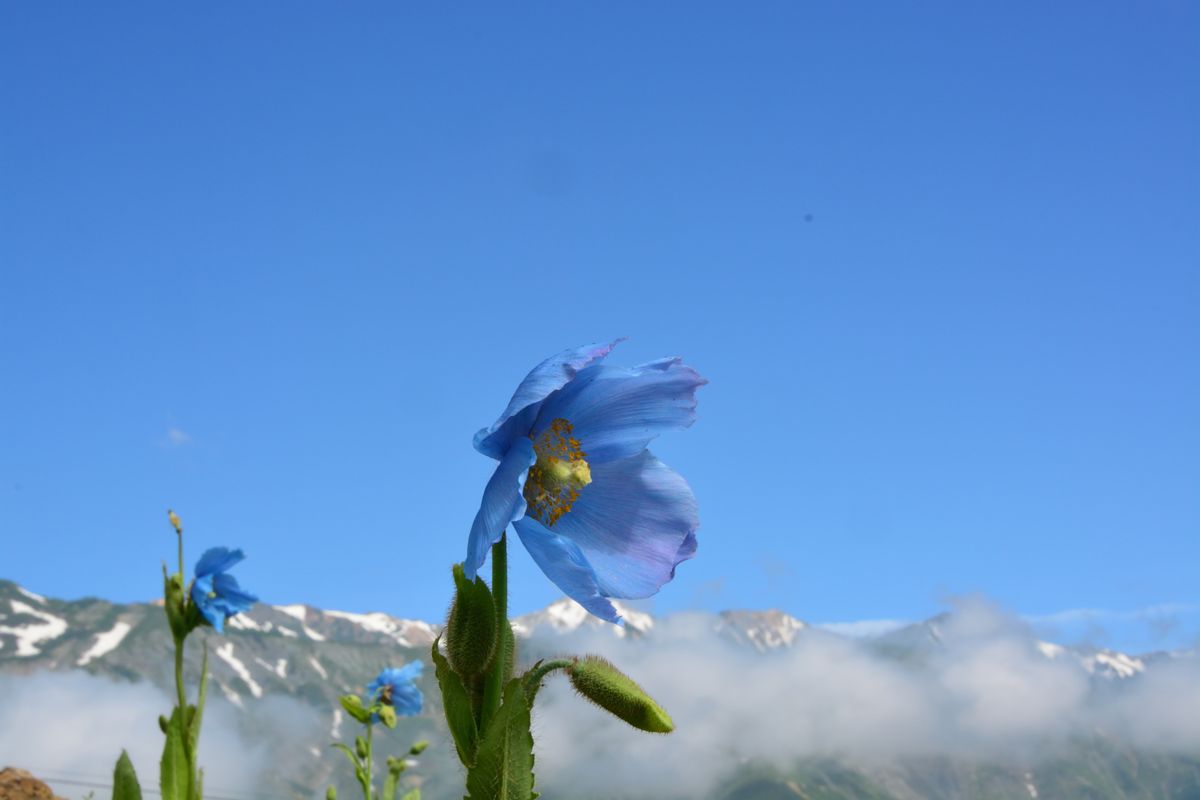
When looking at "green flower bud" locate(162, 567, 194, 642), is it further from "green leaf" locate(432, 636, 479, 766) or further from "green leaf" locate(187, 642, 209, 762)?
"green leaf" locate(432, 636, 479, 766)

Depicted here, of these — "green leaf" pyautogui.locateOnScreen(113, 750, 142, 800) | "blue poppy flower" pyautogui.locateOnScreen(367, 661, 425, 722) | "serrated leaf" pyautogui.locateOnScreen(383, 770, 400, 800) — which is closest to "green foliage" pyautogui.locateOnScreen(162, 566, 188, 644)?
"green leaf" pyautogui.locateOnScreen(113, 750, 142, 800)

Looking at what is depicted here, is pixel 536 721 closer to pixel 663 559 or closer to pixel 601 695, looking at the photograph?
pixel 601 695

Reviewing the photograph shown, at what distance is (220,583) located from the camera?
475 cm

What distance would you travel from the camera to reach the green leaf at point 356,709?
670 cm

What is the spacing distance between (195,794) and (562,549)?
2369 millimetres

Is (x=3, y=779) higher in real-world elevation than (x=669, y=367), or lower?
higher

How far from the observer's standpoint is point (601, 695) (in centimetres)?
208

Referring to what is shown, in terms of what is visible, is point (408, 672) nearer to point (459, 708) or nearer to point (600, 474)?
point (600, 474)

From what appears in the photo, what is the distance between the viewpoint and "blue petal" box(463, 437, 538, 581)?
1903 mm

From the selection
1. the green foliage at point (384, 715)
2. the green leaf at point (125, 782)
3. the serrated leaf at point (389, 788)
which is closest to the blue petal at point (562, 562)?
the green leaf at point (125, 782)

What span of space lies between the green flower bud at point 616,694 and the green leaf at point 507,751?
0.16 m

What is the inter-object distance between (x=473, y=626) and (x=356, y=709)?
202 inches

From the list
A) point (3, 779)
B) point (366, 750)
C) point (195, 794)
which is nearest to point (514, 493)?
point (195, 794)

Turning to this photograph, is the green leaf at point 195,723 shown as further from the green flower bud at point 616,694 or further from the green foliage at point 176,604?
the green flower bud at point 616,694
